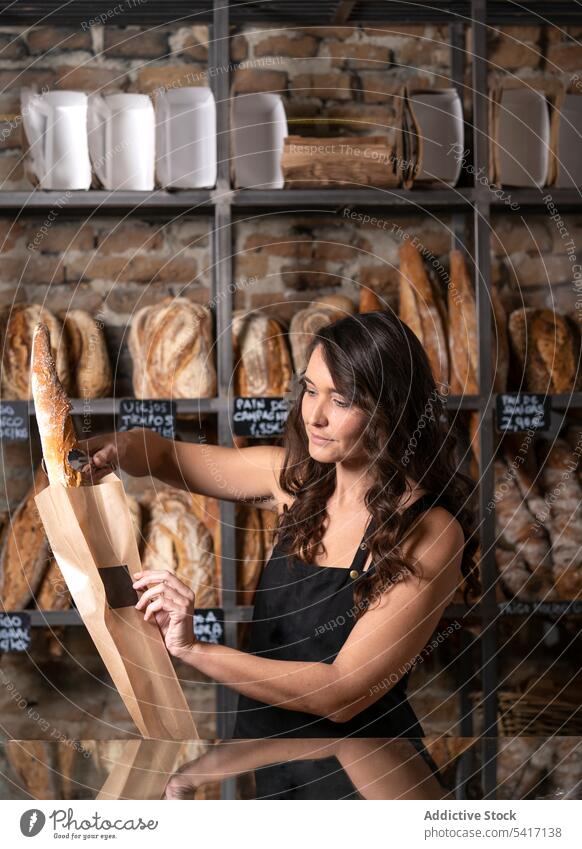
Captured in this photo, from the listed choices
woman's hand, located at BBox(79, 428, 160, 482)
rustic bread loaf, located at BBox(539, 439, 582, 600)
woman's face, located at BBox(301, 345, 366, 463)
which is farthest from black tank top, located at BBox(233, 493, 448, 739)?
rustic bread loaf, located at BBox(539, 439, 582, 600)

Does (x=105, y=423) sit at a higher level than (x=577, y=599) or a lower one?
higher

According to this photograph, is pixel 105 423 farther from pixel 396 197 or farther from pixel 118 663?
pixel 118 663

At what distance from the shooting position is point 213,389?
2.03 m

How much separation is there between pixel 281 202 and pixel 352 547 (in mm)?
957

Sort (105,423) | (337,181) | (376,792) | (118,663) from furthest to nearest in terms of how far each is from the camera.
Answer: (105,423) < (337,181) < (118,663) < (376,792)

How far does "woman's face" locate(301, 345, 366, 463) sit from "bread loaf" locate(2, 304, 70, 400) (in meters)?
0.87

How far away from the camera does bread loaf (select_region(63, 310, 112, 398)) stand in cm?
205

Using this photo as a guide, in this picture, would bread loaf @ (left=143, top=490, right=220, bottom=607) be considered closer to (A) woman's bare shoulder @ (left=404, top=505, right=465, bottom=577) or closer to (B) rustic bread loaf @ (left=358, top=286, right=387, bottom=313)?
(B) rustic bread loaf @ (left=358, top=286, right=387, bottom=313)

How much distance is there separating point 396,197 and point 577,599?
101 centimetres

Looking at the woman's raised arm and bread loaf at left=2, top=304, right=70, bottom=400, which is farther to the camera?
bread loaf at left=2, top=304, right=70, bottom=400

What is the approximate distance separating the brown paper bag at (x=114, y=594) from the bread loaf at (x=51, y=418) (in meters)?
0.03

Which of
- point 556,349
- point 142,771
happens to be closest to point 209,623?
point 556,349

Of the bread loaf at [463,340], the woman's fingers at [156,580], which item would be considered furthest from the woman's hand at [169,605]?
the bread loaf at [463,340]

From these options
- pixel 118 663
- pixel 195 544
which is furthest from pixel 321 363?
pixel 195 544
